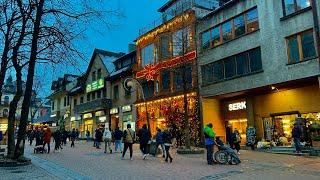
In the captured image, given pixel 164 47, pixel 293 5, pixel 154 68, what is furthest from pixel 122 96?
pixel 293 5

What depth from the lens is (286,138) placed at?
2386 centimetres

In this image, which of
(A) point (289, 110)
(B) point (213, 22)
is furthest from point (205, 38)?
(A) point (289, 110)

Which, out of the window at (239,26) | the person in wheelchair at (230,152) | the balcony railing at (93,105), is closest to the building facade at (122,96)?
the balcony railing at (93,105)

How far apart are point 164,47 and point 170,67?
4276 mm

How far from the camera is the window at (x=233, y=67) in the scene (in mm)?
24391

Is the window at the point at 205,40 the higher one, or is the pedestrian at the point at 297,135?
the window at the point at 205,40

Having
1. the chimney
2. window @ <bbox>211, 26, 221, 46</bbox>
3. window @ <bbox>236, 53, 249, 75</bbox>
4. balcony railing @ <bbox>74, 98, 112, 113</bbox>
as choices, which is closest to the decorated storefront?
window @ <bbox>211, 26, 221, 46</bbox>

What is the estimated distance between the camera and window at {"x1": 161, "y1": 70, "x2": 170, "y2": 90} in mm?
32750

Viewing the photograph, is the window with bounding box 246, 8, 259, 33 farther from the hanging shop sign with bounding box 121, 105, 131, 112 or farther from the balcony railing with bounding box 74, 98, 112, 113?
the balcony railing with bounding box 74, 98, 112, 113

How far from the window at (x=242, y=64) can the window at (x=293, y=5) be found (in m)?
4.36

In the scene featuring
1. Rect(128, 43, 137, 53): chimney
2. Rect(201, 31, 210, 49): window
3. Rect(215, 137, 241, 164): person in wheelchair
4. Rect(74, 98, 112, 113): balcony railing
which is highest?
Rect(128, 43, 137, 53): chimney

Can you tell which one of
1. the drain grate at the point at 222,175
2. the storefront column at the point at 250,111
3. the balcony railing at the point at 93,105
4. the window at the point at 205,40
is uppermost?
the window at the point at 205,40

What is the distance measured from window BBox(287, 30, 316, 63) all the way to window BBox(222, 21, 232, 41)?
219 inches

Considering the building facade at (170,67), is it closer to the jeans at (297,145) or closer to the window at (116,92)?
the window at (116,92)
